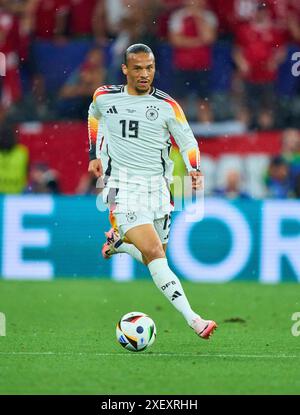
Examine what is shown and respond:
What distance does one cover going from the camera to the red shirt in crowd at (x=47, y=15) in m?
17.5

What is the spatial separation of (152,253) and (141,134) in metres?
1.02

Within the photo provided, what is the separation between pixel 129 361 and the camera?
8.42 meters

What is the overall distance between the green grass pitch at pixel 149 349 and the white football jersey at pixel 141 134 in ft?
4.75

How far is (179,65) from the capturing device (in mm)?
Answer: 16703

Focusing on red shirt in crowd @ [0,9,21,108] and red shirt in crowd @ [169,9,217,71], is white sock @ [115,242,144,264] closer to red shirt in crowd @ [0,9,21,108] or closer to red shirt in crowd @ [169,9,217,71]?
red shirt in crowd @ [169,9,217,71]

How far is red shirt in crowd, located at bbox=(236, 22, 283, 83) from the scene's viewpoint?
1695 cm

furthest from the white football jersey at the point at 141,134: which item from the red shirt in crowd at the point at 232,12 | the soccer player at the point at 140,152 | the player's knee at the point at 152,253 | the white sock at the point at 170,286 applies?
the red shirt in crowd at the point at 232,12

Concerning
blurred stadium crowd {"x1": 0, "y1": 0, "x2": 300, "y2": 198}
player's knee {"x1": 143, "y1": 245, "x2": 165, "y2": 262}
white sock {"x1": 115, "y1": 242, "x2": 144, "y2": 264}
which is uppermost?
blurred stadium crowd {"x1": 0, "y1": 0, "x2": 300, "y2": 198}

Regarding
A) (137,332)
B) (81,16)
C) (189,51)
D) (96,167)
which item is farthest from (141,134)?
(81,16)

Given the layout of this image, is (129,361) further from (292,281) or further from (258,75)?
(258,75)

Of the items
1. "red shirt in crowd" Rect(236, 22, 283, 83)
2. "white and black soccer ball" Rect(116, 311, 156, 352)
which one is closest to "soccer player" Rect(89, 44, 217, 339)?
"white and black soccer ball" Rect(116, 311, 156, 352)

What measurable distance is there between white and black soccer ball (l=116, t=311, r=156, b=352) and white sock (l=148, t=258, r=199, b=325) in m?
0.26

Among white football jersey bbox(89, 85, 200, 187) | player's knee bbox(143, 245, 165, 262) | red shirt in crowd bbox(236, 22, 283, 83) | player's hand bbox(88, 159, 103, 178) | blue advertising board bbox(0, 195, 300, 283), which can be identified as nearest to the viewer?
player's knee bbox(143, 245, 165, 262)
